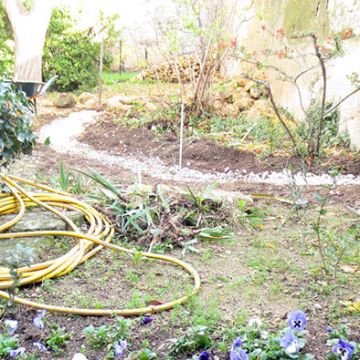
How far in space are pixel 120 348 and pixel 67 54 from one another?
9026 mm

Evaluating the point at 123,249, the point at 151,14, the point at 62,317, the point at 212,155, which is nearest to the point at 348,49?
the point at 212,155

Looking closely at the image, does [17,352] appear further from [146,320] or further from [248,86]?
[248,86]

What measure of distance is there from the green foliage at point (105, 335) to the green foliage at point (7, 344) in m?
0.23

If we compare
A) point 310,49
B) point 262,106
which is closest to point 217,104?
point 262,106

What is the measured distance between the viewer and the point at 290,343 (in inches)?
60.4

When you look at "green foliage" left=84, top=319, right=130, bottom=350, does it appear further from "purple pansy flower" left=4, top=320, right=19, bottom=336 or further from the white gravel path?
the white gravel path

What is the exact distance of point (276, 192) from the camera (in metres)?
3.66

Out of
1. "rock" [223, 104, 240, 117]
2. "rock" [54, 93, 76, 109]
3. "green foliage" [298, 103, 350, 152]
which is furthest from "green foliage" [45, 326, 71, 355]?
"rock" [54, 93, 76, 109]

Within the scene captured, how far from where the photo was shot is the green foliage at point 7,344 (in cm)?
158

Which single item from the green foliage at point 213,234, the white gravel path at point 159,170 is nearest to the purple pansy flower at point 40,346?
the green foliage at point 213,234

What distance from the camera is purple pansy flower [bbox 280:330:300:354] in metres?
1.52

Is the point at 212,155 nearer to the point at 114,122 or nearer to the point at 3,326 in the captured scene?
the point at 114,122

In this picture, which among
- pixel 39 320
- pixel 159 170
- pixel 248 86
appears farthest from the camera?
pixel 248 86

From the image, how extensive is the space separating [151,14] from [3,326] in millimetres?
5889
